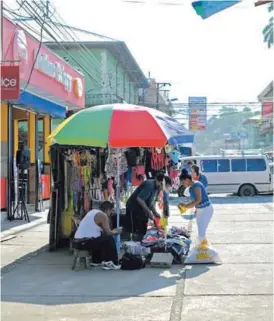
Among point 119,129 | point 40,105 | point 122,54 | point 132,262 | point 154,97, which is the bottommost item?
point 132,262

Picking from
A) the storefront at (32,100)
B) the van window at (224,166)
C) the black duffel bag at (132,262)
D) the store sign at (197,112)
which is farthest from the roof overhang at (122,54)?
the black duffel bag at (132,262)

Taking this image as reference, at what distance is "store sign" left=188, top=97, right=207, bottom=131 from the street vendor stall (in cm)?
3388

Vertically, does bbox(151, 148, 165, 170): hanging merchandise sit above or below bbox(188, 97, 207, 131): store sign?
below

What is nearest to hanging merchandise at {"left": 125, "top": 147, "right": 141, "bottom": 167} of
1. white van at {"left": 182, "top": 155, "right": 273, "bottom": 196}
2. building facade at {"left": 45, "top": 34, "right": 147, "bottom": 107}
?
white van at {"left": 182, "top": 155, "right": 273, "bottom": 196}

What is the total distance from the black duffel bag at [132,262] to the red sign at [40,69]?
5813 mm

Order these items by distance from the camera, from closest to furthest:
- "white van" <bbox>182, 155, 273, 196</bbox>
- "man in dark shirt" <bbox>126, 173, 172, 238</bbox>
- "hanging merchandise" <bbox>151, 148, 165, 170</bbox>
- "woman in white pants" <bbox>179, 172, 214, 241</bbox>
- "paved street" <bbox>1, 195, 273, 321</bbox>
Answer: "paved street" <bbox>1, 195, 273, 321</bbox> < "woman in white pants" <bbox>179, 172, 214, 241</bbox> < "man in dark shirt" <bbox>126, 173, 172, 238</bbox> < "hanging merchandise" <bbox>151, 148, 165, 170</bbox> < "white van" <bbox>182, 155, 273, 196</bbox>

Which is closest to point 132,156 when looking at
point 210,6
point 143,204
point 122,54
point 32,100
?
point 143,204

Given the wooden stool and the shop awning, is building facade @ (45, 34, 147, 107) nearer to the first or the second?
the shop awning

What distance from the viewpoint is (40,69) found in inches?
600

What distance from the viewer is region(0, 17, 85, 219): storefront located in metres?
13.2

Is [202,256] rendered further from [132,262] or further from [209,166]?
[209,166]

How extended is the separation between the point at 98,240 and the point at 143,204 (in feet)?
5.61

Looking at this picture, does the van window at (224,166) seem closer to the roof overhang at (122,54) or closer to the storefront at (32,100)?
the storefront at (32,100)

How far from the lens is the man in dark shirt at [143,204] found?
33.0 feet
